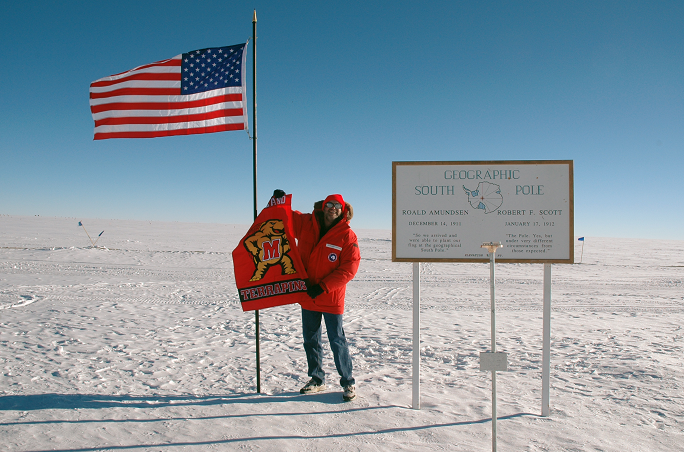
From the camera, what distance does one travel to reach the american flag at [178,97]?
420cm

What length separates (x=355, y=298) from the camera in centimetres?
930

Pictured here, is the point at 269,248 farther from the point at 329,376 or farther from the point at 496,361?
the point at 496,361

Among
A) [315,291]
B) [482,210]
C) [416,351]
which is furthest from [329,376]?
[482,210]

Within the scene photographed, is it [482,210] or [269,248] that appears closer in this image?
[482,210]

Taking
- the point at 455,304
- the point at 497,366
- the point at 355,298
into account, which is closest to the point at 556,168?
the point at 497,366

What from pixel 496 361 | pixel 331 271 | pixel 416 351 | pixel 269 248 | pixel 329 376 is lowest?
pixel 329 376

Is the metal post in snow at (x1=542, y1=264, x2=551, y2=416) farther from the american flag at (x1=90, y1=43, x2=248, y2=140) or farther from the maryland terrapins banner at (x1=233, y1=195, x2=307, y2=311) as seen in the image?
the american flag at (x1=90, y1=43, x2=248, y2=140)

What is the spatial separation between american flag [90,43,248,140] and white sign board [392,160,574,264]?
6.70 feet

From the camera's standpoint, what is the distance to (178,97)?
434 centimetres

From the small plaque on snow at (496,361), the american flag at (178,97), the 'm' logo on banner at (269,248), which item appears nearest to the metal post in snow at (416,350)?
the small plaque on snow at (496,361)

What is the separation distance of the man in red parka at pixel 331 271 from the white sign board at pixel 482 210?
0.47 meters

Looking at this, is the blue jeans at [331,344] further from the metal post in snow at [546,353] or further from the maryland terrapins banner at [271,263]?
the metal post in snow at [546,353]

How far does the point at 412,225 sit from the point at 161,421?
2707 mm

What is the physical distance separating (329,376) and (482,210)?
2.51 m
